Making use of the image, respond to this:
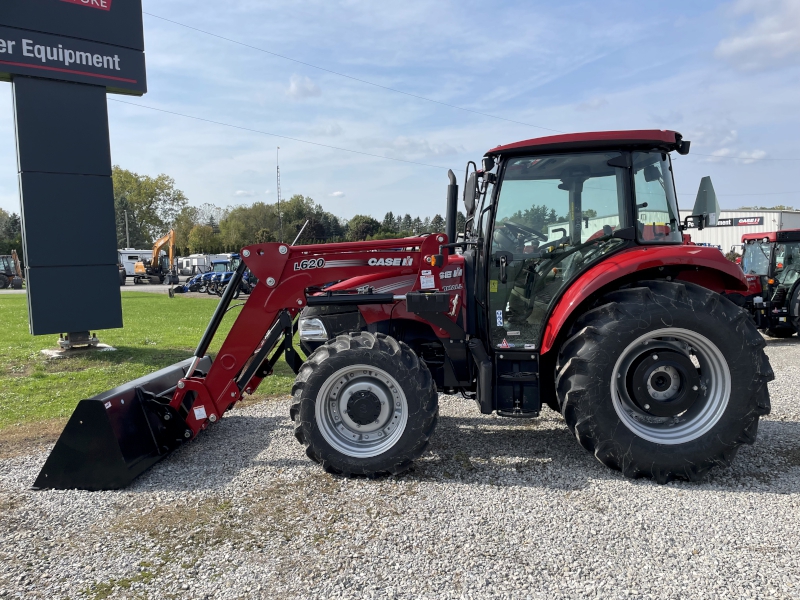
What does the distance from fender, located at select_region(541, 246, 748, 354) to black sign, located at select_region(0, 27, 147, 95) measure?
27.7 feet

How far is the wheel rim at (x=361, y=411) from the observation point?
13.6ft

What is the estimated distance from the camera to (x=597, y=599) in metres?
2.66

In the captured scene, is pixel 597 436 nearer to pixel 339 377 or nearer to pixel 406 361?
pixel 406 361

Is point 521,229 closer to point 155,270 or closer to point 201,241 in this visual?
point 155,270

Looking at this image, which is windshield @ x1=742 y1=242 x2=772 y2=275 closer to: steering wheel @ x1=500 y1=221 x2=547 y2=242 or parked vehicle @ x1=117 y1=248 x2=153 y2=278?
steering wheel @ x1=500 y1=221 x2=547 y2=242

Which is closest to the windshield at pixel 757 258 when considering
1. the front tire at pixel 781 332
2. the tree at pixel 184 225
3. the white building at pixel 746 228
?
the front tire at pixel 781 332

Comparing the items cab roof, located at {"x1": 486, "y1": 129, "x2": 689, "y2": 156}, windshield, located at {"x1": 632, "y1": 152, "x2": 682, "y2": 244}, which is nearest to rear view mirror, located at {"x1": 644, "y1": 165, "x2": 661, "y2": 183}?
windshield, located at {"x1": 632, "y1": 152, "x2": 682, "y2": 244}

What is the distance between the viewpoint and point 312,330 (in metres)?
4.73

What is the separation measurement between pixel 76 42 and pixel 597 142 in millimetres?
8448

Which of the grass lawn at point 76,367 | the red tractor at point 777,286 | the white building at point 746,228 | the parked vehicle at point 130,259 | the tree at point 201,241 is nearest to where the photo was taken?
the grass lawn at point 76,367

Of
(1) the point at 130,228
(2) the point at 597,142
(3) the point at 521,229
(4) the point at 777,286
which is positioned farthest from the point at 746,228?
(1) the point at 130,228

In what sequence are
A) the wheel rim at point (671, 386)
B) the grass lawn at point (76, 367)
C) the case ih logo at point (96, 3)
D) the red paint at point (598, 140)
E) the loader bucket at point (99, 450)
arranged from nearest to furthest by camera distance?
the loader bucket at point (99, 450)
the wheel rim at point (671, 386)
the red paint at point (598, 140)
the grass lawn at point (76, 367)
the case ih logo at point (96, 3)

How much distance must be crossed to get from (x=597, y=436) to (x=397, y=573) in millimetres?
1866

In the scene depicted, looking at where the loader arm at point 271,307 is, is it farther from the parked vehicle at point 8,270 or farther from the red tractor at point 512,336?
the parked vehicle at point 8,270
